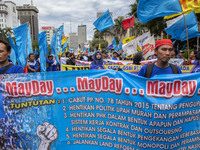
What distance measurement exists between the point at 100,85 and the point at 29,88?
3.25ft

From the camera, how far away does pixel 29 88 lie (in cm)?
236

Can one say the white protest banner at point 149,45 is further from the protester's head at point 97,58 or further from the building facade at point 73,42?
the building facade at point 73,42

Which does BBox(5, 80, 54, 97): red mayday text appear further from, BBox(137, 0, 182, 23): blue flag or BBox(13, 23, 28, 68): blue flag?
BBox(13, 23, 28, 68): blue flag

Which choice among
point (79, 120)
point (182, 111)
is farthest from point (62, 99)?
point (182, 111)

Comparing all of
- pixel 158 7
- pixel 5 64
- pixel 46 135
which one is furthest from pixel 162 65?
pixel 158 7

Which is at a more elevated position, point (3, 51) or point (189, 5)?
point (189, 5)

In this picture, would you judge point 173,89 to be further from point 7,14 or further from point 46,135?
point 7,14

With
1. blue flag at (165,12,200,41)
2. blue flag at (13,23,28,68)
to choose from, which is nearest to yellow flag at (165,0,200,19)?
blue flag at (165,12,200,41)

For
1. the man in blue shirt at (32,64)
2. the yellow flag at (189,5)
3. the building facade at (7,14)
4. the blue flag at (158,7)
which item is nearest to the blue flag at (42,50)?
the man in blue shirt at (32,64)

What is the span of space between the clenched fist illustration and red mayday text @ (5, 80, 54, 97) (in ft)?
1.45

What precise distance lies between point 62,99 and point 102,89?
575 millimetres

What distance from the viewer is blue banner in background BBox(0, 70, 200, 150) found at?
86.3 inches

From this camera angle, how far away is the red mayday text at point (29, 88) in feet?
7.68

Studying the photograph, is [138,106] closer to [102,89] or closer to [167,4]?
[102,89]
